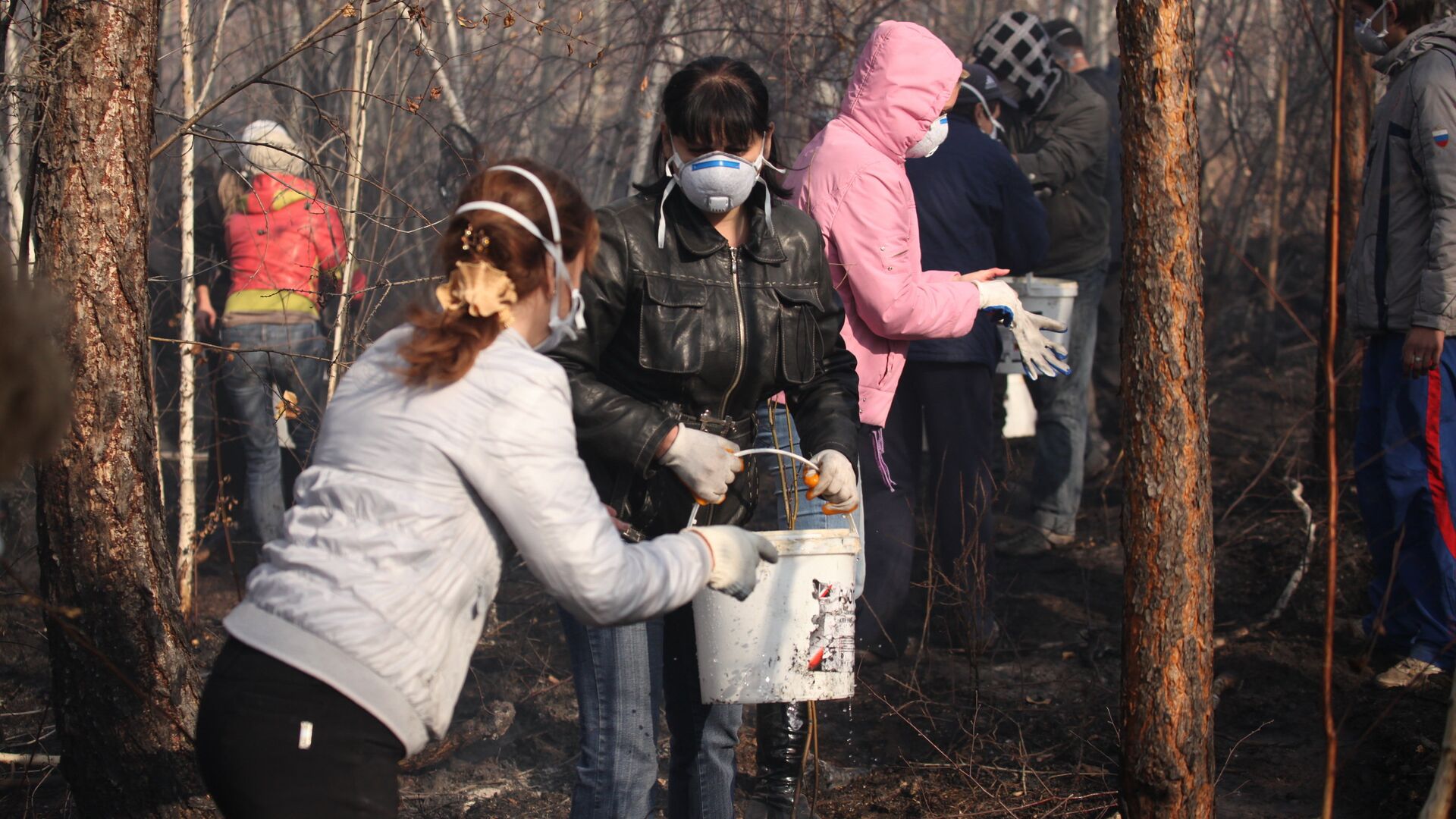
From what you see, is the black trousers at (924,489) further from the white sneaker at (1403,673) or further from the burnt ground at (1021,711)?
the white sneaker at (1403,673)

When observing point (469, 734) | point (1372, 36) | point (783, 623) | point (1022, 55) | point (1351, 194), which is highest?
point (1022, 55)

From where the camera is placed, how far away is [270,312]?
17.9 feet

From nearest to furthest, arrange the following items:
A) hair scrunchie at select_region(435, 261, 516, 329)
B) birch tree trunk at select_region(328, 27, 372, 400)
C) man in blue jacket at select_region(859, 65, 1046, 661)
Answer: hair scrunchie at select_region(435, 261, 516, 329) < man in blue jacket at select_region(859, 65, 1046, 661) < birch tree trunk at select_region(328, 27, 372, 400)

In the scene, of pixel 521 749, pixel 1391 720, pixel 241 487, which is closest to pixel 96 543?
pixel 521 749

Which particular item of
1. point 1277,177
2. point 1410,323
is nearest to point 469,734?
point 1410,323

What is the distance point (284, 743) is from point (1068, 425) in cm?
460

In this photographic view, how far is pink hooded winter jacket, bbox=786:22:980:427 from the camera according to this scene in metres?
3.47

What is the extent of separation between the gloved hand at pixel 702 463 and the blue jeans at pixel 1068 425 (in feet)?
11.7

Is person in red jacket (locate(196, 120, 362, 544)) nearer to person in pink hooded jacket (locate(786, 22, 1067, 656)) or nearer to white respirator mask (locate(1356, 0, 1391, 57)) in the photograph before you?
person in pink hooded jacket (locate(786, 22, 1067, 656))

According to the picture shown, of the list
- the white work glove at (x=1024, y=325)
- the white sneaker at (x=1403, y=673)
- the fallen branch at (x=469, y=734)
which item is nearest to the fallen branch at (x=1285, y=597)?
the white sneaker at (x=1403, y=673)

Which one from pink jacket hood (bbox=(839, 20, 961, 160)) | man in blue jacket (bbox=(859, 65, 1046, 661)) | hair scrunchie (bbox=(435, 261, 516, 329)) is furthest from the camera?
man in blue jacket (bbox=(859, 65, 1046, 661))

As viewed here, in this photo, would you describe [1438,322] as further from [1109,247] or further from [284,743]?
[284,743]

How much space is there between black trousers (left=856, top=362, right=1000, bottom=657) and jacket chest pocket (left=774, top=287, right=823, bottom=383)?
3.94ft

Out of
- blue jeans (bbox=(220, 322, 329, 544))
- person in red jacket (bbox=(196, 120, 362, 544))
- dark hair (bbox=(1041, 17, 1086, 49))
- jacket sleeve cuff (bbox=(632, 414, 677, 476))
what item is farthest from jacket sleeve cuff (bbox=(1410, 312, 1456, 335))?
blue jeans (bbox=(220, 322, 329, 544))
